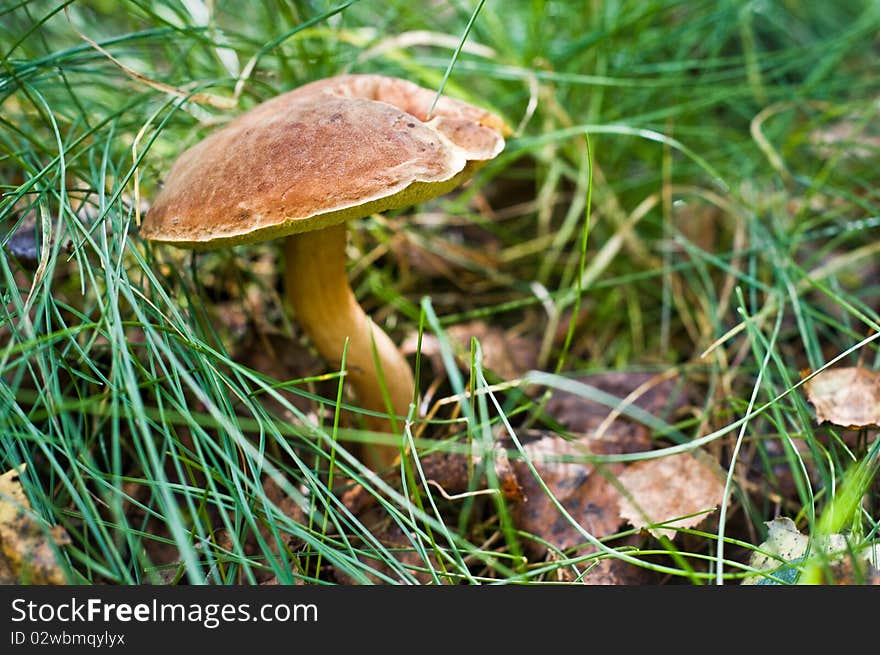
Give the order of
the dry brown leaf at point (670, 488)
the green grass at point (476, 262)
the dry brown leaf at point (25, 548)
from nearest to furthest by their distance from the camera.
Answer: the dry brown leaf at point (25, 548)
the green grass at point (476, 262)
the dry brown leaf at point (670, 488)

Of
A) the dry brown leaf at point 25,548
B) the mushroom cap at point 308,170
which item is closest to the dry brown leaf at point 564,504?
the mushroom cap at point 308,170

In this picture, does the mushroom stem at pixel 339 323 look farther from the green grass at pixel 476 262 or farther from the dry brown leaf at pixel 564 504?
the dry brown leaf at pixel 564 504

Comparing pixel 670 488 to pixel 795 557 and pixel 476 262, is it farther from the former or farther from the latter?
pixel 476 262

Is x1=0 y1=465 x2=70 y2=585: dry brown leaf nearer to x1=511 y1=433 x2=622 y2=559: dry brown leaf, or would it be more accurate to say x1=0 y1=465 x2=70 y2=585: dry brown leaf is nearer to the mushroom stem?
the mushroom stem

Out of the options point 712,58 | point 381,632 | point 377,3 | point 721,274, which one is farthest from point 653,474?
point 377,3

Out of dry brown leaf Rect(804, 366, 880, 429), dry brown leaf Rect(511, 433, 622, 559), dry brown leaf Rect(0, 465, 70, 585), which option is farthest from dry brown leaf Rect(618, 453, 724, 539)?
dry brown leaf Rect(0, 465, 70, 585)
